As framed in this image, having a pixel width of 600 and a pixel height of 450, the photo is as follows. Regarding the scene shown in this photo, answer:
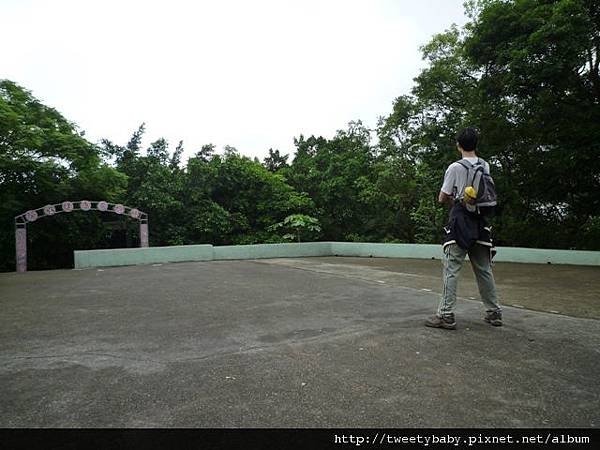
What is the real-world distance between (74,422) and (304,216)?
65.8ft

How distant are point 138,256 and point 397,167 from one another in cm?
1277

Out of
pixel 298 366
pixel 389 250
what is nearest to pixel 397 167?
pixel 389 250

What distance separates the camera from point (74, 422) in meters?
1.84

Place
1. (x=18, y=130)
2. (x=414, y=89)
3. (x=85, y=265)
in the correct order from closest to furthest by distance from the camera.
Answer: (x=85, y=265), (x=18, y=130), (x=414, y=89)

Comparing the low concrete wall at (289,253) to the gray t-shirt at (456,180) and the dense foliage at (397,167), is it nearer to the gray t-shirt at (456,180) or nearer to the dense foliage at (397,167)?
the dense foliage at (397,167)

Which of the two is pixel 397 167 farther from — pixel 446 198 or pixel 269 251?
pixel 446 198

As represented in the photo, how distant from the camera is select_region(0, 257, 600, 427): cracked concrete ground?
6.23 ft

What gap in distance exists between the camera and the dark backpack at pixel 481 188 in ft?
11.2

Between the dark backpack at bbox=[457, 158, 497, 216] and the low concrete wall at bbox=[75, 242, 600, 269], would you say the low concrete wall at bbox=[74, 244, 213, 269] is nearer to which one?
the low concrete wall at bbox=[75, 242, 600, 269]

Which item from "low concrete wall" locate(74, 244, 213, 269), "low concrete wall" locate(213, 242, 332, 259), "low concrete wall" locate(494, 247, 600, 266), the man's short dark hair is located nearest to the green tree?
"low concrete wall" locate(213, 242, 332, 259)

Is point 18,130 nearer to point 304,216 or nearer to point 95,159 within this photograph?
point 95,159

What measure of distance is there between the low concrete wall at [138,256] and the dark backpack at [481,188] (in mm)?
13114

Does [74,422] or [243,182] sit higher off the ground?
[243,182]

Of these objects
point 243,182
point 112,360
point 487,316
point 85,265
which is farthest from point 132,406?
point 243,182
